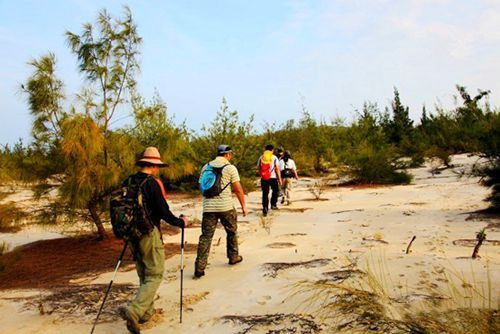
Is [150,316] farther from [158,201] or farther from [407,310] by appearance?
[407,310]

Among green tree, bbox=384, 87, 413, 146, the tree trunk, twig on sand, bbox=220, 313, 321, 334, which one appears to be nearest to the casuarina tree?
the tree trunk

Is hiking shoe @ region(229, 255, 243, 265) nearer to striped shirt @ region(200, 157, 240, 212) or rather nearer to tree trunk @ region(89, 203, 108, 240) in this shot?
striped shirt @ region(200, 157, 240, 212)

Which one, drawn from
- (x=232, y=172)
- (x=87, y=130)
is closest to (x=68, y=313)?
(x=232, y=172)

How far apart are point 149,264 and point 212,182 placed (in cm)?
198

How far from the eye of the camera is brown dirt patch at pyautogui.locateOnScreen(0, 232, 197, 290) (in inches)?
263

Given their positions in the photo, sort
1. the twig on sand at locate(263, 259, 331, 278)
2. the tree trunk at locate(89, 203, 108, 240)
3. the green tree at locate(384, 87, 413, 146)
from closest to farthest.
→ 1. the twig on sand at locate(263, 259, 331, 278)
2. the tree trunk at locate(89, 203, 108, 240)
3. the green tree at locate(384, 87, 413, 146)

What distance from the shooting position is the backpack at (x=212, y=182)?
6.14 metres

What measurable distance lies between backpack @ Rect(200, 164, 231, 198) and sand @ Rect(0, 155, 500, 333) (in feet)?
3.92

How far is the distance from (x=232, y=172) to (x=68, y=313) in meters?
2.82

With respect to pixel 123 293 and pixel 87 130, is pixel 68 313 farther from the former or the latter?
pixel 87 130

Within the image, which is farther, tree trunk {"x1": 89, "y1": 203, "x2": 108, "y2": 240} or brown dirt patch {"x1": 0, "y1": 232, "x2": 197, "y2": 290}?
tree trunk {"x1": 89, "y1": 203, "x2": 108, "y2": 240}

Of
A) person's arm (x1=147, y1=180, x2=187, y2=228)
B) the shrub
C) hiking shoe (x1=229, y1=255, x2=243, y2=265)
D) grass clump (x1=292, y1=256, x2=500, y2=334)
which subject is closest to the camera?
grass clump (x1=292, y1=256, x2=500, y2=334)

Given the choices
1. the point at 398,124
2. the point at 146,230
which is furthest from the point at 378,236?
the point at 398,124

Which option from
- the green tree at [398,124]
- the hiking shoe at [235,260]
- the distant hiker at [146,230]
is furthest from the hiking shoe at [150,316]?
the green tree at [398,124]
